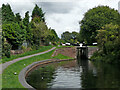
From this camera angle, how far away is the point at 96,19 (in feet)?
192

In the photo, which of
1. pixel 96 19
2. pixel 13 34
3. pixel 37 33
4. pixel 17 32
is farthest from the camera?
pixel 37 33

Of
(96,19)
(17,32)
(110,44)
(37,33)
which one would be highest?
(96,19)

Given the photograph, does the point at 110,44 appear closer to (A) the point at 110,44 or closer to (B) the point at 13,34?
(A) the point at 110,44

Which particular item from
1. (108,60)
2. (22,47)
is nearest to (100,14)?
(108,60)

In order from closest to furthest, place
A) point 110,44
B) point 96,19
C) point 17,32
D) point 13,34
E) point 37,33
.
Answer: point 110,44 → point 13,34 → point 17,32 → point 96,19 → point 37,33

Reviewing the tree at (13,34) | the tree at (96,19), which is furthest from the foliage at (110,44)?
the tree at (13,34)

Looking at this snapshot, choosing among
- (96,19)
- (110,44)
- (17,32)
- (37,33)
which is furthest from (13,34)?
(96,19)

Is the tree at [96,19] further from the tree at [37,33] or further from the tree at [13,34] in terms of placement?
the tree at [13,34]

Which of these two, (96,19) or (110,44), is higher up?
(96,19)

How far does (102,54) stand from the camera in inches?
1795

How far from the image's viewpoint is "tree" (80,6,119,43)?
5825 cm

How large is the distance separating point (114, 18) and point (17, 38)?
3369 centimetres

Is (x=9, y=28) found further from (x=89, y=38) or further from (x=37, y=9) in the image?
(x=37, y=9)

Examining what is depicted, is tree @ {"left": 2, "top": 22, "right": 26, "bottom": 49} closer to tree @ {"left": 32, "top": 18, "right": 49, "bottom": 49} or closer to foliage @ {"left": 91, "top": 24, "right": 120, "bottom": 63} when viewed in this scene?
tree @ {"left": 32, "top": 18, "right": 49, "bottom": 49}
